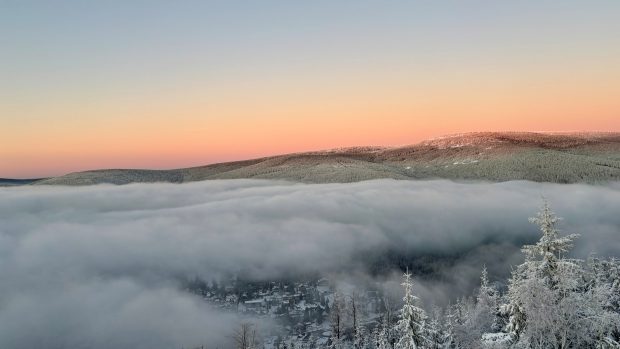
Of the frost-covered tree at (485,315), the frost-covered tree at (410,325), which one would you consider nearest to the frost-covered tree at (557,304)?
the frost-covered tree at (410,325)

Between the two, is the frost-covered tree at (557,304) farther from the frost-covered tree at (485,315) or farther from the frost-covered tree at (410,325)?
the frost-covered tree at (485,315)

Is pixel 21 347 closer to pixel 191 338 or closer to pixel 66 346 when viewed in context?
pixel 66 346

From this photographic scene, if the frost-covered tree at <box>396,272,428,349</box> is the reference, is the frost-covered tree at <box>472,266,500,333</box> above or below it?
below

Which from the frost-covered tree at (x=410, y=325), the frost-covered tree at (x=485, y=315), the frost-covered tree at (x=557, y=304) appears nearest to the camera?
the frost-covered tree at (x=557, y=304)

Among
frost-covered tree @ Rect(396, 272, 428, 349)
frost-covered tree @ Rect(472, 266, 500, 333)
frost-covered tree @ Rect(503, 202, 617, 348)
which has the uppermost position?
frost-covered tree @ Rect(503, 202, 617, 348)

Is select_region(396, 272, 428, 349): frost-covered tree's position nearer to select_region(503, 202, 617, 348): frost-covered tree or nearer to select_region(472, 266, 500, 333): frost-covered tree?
select_region(503, 202, 617, 348): frost-covered tree

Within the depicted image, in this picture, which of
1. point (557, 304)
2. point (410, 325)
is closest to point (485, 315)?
point (410, 325)

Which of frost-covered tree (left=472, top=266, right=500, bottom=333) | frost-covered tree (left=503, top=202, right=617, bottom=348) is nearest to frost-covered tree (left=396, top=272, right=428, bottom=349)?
frost-covered tree (left=503, top=202, right=617, bottom=348)

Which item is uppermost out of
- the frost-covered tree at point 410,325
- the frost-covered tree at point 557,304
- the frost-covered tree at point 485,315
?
the frost-covered tree at point 557,304

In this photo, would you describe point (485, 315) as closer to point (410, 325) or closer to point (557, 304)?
point (410, 325)

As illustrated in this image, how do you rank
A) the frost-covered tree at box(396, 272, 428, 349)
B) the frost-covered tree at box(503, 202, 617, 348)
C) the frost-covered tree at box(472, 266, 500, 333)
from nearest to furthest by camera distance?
the frost-covered tree at box(503, 202, 617, 348) → the frost-covered tree at box(396, 272, 428, 349) → the frost-covered tree at box(472, 266, 500, 333)

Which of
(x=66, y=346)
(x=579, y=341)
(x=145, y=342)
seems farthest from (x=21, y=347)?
(x=579, y=341)
